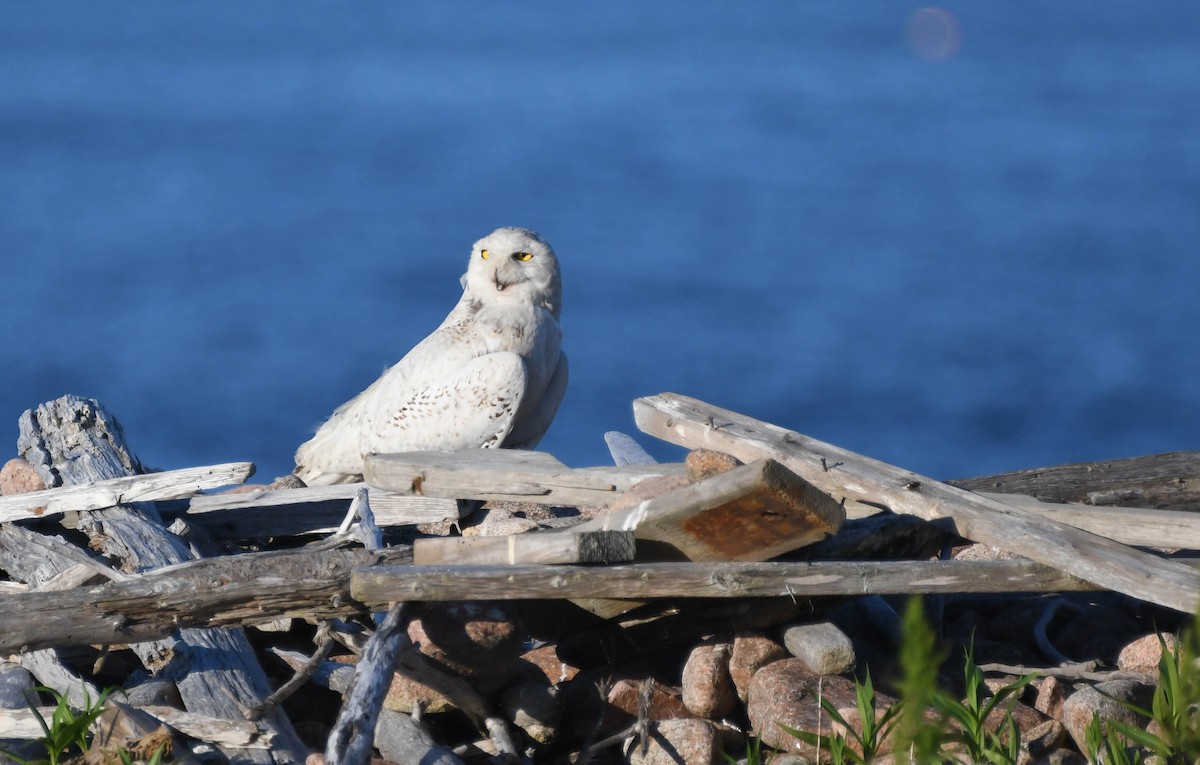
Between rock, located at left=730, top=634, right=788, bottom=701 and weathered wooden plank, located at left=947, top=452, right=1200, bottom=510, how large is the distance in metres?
1.26

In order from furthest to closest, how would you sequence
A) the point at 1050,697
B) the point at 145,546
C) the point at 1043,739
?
the point at 145,546 → the point at 1050,697 → the point at 1043,739

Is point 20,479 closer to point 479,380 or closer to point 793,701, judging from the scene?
point 479,380

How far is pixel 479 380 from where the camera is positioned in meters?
7.09

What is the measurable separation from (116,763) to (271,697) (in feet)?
1.65

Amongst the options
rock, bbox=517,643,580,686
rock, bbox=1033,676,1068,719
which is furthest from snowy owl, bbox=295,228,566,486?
rock, bbox=1033,676,1068,719

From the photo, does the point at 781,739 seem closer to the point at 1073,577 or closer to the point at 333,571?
the point at 1073,577

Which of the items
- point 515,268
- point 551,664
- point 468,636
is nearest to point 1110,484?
point 551,664

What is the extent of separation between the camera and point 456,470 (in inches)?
212

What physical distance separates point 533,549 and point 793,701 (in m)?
1.00

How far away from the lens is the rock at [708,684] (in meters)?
4.62

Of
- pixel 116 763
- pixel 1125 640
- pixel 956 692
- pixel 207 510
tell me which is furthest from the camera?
pixel 207 510

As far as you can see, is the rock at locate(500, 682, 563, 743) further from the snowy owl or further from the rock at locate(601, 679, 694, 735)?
the snowy owl

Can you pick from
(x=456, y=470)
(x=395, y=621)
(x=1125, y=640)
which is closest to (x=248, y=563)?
(x=395, y=621)

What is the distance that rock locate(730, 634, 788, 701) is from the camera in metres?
4.66
